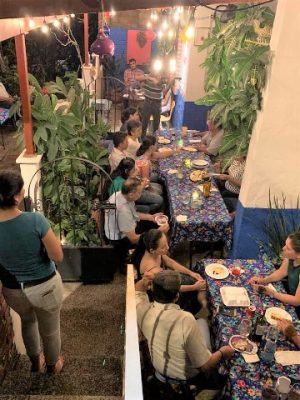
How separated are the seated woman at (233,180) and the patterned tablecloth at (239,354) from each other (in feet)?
5.18

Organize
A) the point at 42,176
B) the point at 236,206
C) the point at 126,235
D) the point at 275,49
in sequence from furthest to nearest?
the point at 42,176, the point at 236,206, the point at 126,235, the point at 275,49

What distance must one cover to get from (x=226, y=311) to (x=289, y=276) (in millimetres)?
709

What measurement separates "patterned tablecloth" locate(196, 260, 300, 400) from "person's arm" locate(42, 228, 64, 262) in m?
1.27

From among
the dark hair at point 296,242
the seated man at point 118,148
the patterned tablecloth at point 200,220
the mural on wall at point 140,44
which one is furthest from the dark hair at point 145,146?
the mural on wall at point 140,44

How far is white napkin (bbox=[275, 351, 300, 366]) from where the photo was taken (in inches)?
99.9

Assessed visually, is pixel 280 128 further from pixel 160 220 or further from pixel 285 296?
pixel 285 296

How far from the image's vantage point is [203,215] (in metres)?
4.25

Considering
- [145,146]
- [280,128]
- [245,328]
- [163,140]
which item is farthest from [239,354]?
[163,140]

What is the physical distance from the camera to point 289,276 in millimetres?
3293

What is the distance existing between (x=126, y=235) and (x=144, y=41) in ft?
32.0

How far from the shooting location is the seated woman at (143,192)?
4469 millimetres

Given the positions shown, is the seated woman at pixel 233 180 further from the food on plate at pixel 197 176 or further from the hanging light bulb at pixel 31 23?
the hanging light bulb at pixel 31 23

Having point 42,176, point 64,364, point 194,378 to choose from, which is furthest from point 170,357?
point 42,176

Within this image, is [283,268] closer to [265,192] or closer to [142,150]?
[265,192]
